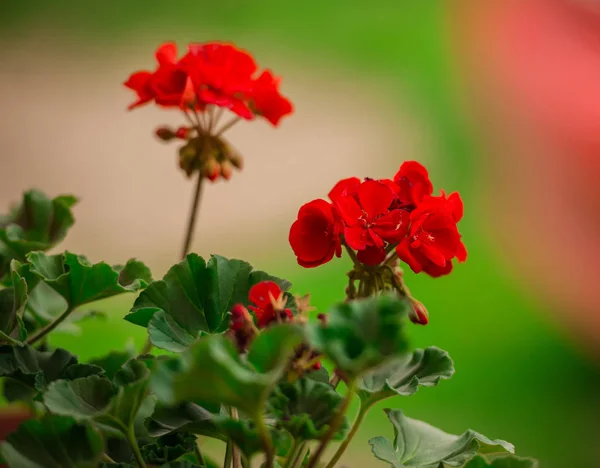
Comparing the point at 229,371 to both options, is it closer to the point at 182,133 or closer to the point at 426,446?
the point at 426,446

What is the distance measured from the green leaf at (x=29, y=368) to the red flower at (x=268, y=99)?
14.4 inches

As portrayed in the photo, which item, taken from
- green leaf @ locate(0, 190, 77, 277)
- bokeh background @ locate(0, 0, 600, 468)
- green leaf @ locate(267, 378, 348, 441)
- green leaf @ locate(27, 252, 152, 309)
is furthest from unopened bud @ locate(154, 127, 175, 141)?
bokeh background @ locate(0, 0, 600, 468)

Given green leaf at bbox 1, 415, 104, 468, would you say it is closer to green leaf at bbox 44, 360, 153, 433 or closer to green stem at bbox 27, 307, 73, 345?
green leaf at bbox 44, 360, 153, 433

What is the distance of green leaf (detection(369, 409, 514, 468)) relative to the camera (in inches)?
24.7

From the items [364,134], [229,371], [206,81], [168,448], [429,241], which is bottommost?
[168,448]

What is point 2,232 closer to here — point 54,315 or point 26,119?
point 54,315

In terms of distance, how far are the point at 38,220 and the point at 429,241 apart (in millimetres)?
461

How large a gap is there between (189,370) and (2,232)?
444mm

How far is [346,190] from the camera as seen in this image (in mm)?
672

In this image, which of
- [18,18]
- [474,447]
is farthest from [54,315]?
[18,18]

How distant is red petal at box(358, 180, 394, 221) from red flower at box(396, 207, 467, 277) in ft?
0.08

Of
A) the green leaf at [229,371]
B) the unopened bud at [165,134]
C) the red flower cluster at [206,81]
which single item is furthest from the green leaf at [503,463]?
the unopened bud at [165,134]

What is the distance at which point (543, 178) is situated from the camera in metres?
2.55

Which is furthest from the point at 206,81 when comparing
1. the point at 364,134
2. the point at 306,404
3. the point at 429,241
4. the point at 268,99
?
the point at 364,134
